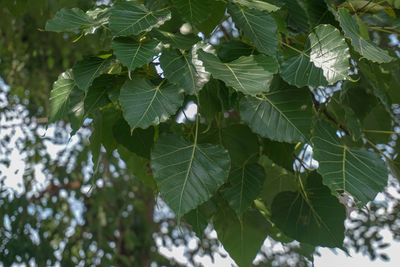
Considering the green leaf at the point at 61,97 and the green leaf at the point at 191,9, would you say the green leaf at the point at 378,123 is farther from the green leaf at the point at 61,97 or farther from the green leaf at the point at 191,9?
the green leaf at the point at 61,97

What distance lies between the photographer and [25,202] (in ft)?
8.13

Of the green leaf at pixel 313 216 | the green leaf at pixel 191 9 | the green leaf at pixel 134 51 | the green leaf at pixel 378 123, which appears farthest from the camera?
the green leaf at pixel 378 123

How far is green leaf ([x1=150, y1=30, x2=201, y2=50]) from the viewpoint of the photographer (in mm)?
763

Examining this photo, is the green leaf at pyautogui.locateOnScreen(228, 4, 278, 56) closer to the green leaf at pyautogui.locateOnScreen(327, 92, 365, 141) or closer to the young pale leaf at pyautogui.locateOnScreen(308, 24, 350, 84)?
the young pale leaf at pyautogui.locateOnScreen(308, 24, 350, 84)

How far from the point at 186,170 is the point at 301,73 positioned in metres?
0.22

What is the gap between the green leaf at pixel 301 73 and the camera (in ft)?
2.52

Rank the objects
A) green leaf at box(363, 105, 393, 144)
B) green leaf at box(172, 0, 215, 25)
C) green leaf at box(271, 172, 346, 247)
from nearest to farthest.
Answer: green leaf at box(172, 0, 215, 25) → green leaf at box(271, 172, 346, 247) → green leaf at box(363, 105, 393, 144)

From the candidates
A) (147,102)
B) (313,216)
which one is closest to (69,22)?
(147,102)

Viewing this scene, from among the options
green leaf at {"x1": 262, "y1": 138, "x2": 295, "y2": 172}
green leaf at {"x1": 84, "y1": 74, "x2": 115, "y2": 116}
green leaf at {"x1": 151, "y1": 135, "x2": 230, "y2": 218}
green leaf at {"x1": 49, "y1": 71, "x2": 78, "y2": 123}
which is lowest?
green leaf at {"x1": 262, "y1": 138, "x2": 295, "y2": 172}

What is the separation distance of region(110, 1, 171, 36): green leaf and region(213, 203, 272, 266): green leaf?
0.38 meters

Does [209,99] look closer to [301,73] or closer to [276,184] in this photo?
[301,73]

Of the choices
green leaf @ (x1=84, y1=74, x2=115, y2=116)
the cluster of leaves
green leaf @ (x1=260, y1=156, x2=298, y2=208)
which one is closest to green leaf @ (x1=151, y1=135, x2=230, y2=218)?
the cluster of leaves

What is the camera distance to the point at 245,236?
3.13 ft

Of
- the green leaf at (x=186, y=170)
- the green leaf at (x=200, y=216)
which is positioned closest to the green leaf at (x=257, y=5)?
the green leaf at (x=186, y=170)
